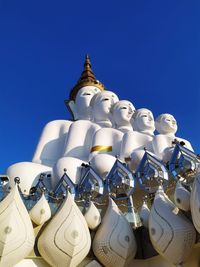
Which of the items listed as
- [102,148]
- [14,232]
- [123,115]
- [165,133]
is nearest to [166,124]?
[165,133]

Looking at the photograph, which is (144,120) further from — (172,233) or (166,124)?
(172,233)

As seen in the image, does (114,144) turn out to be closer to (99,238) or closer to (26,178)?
(26,178)

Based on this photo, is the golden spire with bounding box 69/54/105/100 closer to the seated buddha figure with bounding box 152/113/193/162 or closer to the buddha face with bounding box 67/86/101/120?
the buddha face with bounding box 67/86/101/120

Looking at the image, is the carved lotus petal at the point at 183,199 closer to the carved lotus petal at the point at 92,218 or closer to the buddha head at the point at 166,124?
the carved lotus petal at the point at 92,218

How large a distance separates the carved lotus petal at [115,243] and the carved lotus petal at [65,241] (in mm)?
227

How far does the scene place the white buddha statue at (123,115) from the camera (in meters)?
10.1

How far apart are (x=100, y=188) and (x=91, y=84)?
321 inches

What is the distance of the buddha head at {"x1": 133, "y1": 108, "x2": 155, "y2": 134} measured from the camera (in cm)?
949

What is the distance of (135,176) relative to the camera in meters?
6.52

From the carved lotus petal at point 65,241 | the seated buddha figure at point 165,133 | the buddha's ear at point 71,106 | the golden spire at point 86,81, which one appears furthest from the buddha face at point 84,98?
the carved lotus petal at point 65,241

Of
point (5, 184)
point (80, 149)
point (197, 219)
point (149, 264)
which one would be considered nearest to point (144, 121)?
point (80, 149)

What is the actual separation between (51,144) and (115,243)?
250 inches

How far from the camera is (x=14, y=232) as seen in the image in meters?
4.50

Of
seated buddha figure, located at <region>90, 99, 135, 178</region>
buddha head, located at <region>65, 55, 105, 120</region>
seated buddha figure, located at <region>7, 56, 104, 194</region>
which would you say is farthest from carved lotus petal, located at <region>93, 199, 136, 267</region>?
buddha head, located at <region>65, 55, 105, 120</region>
